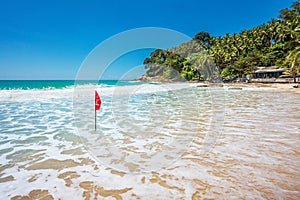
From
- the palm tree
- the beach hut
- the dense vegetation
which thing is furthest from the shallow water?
the dense vegetation

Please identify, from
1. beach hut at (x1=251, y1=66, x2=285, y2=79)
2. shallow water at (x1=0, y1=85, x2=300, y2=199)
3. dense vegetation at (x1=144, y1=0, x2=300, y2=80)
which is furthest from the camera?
dense vegetation at (x1=144, y1=0, x2=300, y2=80)

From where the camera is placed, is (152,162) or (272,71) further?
(272,71)

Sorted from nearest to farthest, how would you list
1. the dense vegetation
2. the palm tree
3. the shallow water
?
the shallow water < the palm tree < the dense vegetation

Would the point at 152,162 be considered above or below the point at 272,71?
below

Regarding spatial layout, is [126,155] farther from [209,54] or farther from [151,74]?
[151,74]

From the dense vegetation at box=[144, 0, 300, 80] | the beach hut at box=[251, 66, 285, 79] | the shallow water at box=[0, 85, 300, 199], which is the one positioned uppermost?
the dense vegetation at box=[144, 0, 300, 80]

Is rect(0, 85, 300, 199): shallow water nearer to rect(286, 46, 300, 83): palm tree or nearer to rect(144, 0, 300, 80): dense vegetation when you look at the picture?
rect(286, 46, 300, 83): palm tree

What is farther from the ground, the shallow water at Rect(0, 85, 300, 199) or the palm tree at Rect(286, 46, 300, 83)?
the palm tree at Rect(286, 46, 300, 83)

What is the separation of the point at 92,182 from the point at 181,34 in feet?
24.0

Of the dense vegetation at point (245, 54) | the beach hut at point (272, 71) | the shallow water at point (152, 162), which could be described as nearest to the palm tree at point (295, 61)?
the beach hut at point (272, 71)

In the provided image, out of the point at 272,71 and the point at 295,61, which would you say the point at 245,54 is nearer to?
the point at 272,71

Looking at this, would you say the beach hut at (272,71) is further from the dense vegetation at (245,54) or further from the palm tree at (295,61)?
the palm tree at (295,61)

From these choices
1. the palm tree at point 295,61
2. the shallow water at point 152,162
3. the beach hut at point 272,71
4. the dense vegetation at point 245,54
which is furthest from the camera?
the dense vegetation at point 245,54

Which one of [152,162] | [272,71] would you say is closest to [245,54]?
[272,71]
